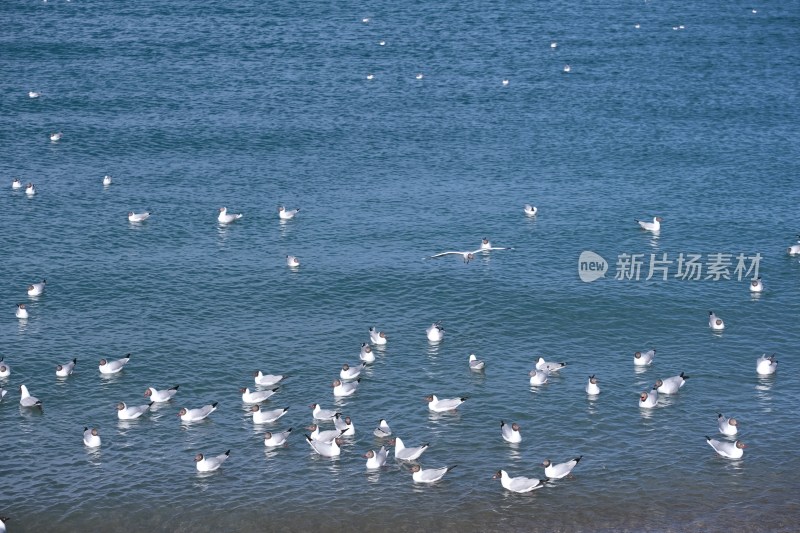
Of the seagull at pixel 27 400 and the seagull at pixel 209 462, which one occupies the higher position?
the seagull at pixel 209 462

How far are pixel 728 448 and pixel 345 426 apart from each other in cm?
1853

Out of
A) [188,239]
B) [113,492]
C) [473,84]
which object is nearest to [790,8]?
[473,84]

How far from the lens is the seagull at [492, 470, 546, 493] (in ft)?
168

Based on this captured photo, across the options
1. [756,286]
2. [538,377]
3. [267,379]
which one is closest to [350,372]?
[267,379]

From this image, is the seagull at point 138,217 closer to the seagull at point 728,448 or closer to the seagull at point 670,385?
the seagull at point 670,385

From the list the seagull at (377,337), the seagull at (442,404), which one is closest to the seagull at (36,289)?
the seagull at (377,337)

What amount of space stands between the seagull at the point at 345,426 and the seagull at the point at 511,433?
7.54 metres

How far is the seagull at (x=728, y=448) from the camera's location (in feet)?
178

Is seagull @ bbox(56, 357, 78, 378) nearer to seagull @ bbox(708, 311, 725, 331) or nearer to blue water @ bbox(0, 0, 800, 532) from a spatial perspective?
blue water @ bbox(0, 0, 800, 532)

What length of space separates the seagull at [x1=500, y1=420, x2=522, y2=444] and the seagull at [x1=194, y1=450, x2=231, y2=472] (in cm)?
1380

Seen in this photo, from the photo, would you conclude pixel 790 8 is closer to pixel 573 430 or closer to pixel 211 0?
pixel 211 0

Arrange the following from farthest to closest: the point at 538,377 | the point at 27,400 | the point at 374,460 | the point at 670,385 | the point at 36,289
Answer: the point at 36,289, the point at 538,377, the point at 670,385, the point at 27,400, the point at 374,460

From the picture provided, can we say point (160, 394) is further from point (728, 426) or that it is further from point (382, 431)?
point (728, 426)

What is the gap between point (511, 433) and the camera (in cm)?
5631
